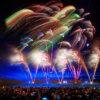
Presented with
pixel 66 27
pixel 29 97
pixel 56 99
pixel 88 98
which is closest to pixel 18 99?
pixel 29 97

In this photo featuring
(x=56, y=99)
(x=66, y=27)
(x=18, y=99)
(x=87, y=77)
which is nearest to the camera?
(x=56, y=99)

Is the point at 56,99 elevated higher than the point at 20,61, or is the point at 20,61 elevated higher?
the point at 20,61

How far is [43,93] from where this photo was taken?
15.5 metres

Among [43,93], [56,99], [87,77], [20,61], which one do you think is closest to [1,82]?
[20,61]

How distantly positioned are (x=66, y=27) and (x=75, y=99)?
71.6 ft

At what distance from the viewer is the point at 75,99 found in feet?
40.7

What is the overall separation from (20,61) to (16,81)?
1117cm

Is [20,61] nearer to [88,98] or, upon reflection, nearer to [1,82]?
[1,82]

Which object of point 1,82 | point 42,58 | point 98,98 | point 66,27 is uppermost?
point 66,27

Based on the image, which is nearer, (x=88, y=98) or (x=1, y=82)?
(x=88, y=98)

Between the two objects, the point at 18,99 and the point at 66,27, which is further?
the point at 66,27

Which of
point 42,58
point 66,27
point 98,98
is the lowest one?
point 98,98

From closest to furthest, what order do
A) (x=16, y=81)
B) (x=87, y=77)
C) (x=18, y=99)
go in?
(x=18, y=99)
(x=16, y=81)
(x=87, y=77)

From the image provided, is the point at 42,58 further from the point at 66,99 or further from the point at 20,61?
the point at 66,99
